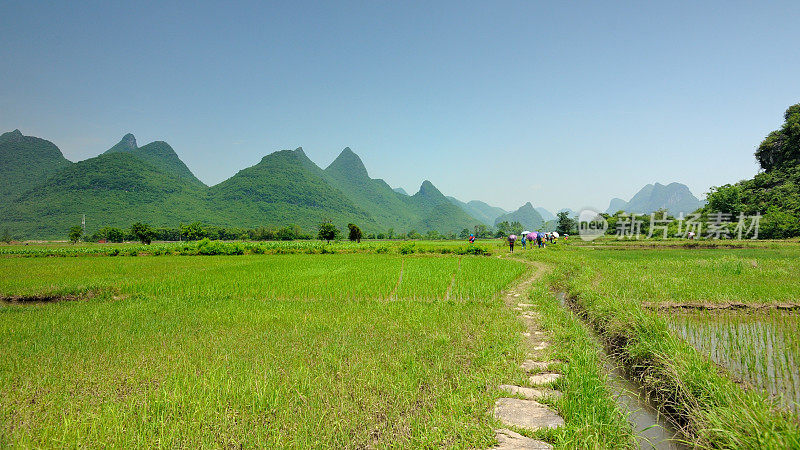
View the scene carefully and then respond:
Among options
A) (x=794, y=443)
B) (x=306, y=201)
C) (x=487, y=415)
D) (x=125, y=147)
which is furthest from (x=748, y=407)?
(x=125, y=147)

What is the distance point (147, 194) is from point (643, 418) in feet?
365

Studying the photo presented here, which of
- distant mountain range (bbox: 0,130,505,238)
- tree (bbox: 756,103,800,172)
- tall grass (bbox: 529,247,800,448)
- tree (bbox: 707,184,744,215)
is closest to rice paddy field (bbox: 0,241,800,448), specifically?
tall grass (bbox: 529,247,800,448)

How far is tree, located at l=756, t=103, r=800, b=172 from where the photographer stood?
38312 millimetres

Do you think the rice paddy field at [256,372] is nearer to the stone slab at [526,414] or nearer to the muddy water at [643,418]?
the stone slab at [526,414]

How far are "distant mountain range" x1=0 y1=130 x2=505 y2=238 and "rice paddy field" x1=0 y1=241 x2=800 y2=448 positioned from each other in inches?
3310

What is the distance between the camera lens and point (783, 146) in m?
39.8

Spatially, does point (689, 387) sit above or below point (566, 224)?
below

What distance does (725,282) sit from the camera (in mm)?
8539

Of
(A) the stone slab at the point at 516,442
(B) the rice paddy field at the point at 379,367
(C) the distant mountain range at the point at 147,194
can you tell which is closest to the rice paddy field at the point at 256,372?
(B) the rice paddy field at the point at 379,367

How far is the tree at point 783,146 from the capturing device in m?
38.3

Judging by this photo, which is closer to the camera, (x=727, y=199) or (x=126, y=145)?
(x=727, y=199)

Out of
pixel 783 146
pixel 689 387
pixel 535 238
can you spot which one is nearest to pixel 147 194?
pixel 535 238

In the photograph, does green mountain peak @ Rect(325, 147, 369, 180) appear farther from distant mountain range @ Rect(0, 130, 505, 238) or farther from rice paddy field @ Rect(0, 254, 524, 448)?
rice paddy field @ Rect(0, 254, 524, 448)

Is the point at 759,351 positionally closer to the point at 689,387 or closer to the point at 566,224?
the point at 689,387
